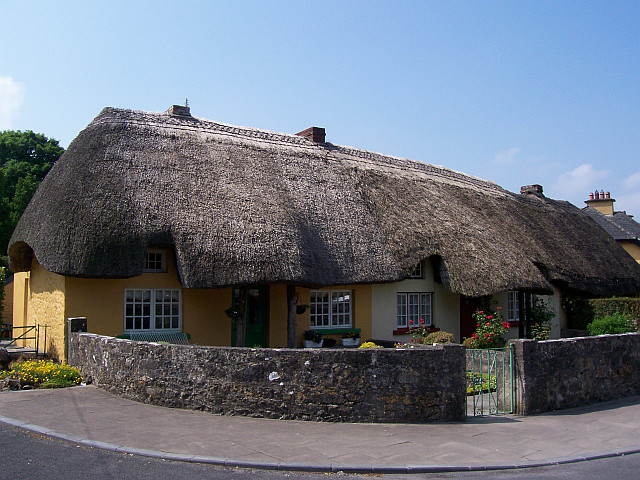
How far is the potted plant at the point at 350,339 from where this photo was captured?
1728 centimetres

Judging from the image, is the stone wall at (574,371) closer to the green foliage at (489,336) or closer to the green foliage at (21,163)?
the green foliage at (489,336)

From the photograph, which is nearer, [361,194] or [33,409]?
[33,409]

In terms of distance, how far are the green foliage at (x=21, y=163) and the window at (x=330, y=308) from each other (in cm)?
2167

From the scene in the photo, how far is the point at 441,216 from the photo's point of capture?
1956cm

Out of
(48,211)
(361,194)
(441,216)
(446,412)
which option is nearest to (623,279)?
(441,216)

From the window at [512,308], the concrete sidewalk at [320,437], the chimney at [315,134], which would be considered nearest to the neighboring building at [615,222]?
the window at [512,308]

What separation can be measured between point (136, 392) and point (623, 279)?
22915mm

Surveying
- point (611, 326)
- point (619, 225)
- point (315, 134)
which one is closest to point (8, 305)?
point (315, 134)

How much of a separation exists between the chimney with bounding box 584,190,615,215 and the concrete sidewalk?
35.2 m

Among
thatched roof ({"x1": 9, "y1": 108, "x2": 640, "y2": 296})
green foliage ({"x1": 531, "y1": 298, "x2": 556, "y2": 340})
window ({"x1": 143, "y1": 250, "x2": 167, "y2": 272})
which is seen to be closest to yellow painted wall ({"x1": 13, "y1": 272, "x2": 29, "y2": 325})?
thatched roof ({"x1": 9, "y1": 108, "x2": 640, "y2": 296})

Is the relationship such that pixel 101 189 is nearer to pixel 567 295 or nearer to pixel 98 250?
pixel 98 250

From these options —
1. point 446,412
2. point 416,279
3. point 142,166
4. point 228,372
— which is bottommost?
point 446,412

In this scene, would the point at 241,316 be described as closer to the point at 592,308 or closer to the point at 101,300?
the point at 101,300

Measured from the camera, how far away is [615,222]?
132ft
